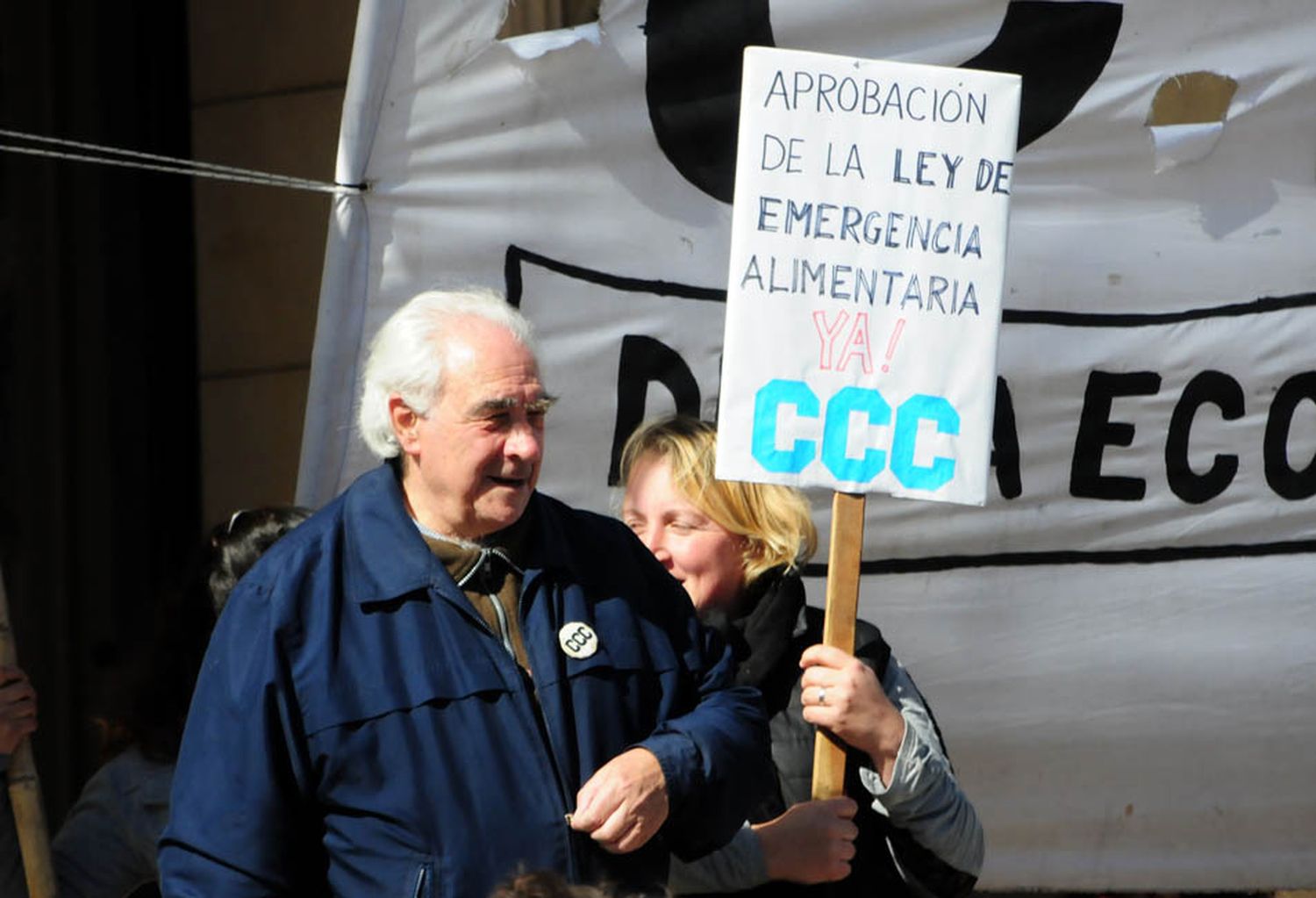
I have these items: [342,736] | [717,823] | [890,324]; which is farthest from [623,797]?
[890,324]

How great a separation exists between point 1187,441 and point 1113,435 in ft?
0.52

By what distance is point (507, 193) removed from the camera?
3.61 meters

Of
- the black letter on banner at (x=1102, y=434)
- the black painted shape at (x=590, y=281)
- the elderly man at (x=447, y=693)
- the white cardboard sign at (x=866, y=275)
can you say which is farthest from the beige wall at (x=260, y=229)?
the elderly man at (x=447, y=693)

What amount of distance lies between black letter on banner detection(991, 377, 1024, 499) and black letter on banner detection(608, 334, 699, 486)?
64 cm

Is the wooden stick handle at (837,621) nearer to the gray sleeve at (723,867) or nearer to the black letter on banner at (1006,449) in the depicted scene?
the gray sleeve at (723,867)

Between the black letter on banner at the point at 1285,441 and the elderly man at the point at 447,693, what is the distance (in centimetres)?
190

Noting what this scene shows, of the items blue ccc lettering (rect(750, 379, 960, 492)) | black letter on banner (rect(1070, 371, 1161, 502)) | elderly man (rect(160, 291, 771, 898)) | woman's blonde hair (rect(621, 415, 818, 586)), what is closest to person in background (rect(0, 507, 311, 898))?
elderly man (rect(160, 291, 771, 898))

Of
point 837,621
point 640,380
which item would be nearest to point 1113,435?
point 640,380

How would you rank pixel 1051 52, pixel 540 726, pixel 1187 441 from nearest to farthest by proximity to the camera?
pixel 540 726, pixel 1051 52, pixel 1187 441

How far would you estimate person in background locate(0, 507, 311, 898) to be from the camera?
Result: 2738 millimetres

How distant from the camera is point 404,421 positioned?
250 cm

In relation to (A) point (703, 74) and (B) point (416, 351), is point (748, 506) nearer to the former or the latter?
(B) point (416, 351)

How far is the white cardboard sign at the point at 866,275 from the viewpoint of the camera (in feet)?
9.14

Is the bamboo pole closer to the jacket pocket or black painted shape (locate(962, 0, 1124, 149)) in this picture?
the jacket pocket
